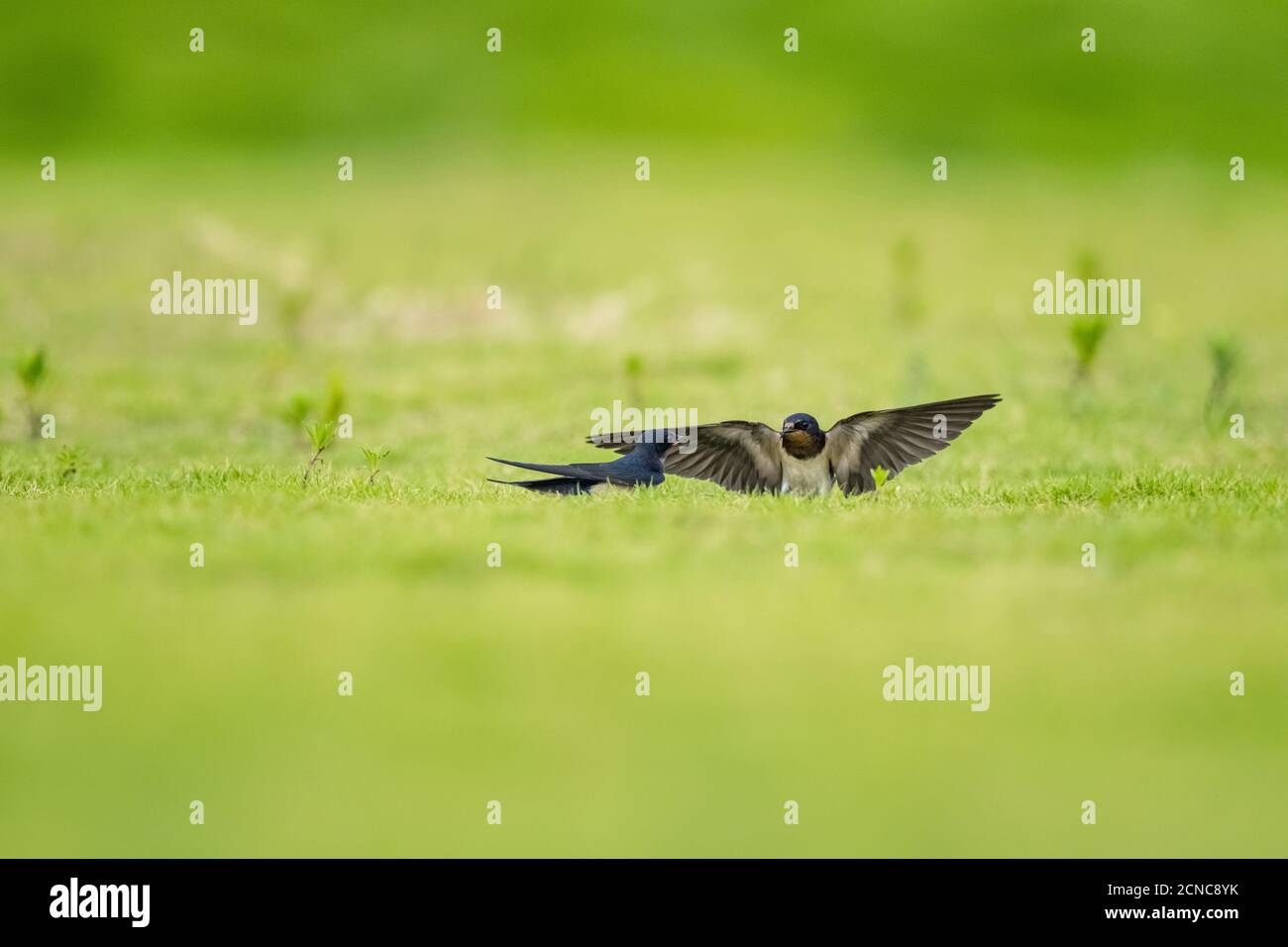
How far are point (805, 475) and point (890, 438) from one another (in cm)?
69

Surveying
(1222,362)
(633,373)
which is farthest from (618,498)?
(1222,362)

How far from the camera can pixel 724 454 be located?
1098 centimetres

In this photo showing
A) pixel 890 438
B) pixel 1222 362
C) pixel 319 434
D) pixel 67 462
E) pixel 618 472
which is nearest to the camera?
pixel 890 438

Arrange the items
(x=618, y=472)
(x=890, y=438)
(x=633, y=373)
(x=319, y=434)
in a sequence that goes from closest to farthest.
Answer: (x=890, y=438) < (x=618, y=472) < (x=319, y=434) < (x=633, y=373)

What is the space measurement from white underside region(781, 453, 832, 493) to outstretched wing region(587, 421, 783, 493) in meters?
0.06

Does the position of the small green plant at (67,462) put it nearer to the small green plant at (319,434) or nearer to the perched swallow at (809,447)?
the small green plant at (319,434)

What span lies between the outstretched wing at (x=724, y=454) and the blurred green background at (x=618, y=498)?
0.76 feet

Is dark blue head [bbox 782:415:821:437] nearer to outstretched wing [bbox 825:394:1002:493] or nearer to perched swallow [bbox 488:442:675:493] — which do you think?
outstretched wing [bbox 825:394:1002:493]

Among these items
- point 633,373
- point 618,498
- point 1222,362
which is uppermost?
point 633,373

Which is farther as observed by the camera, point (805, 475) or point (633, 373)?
point (633, 373)

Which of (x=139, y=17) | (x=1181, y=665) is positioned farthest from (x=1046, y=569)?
(x=139, y=17)

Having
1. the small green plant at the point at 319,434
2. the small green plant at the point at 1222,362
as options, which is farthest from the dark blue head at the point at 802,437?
the small green plant at the point at 1222,362

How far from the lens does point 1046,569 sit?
9.02 m

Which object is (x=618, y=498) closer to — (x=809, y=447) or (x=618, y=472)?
(x=618, y=472)
